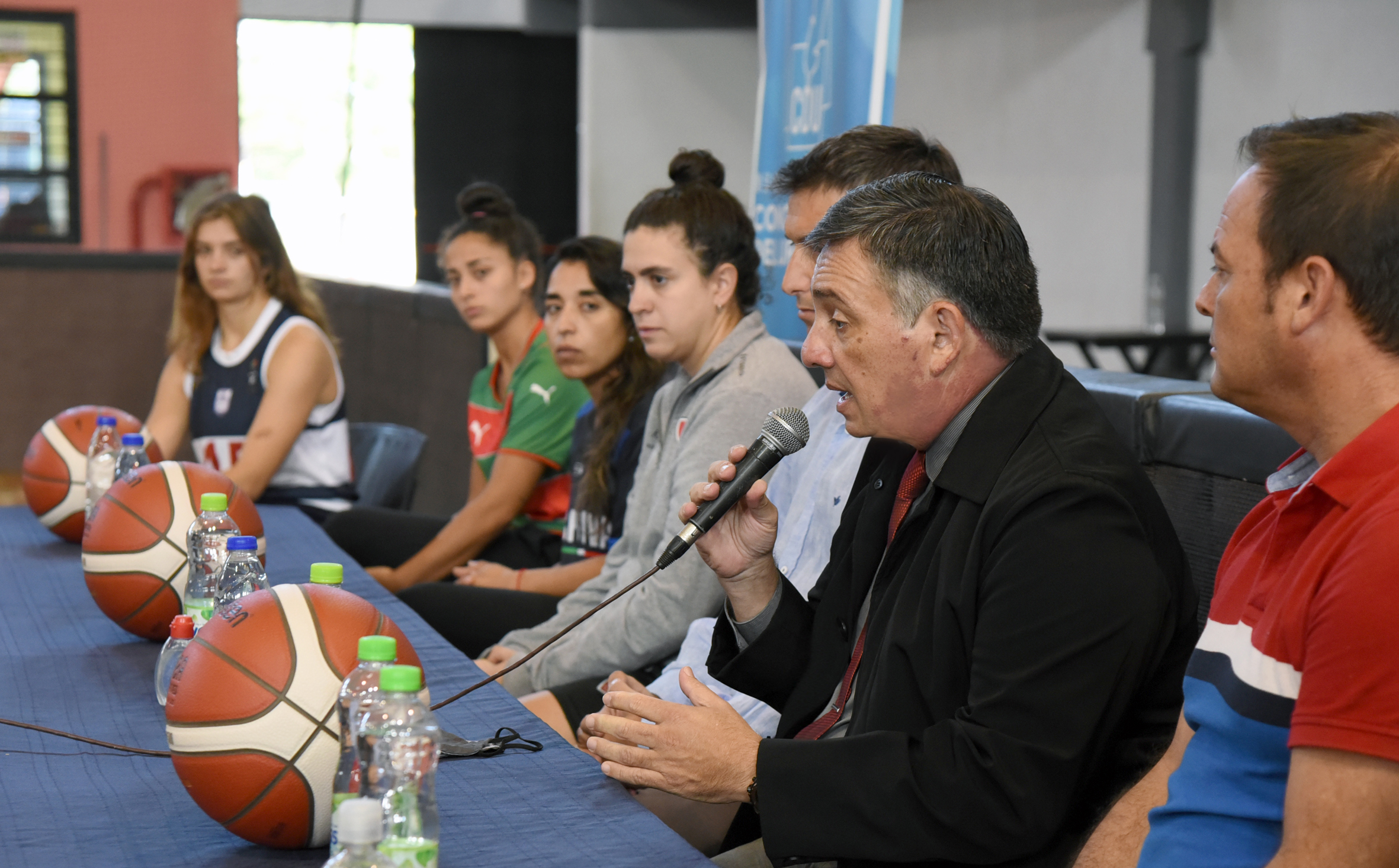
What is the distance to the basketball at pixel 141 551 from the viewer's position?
1.96m

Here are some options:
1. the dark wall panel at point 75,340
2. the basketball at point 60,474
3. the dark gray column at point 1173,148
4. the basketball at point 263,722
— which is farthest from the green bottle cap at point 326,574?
the dark wall panel at point 75,340

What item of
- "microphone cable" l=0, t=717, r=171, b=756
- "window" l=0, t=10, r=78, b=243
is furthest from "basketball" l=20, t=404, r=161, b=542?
"window" l=0, t=10, r=78, b=243

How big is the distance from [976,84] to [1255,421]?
7.15 meters

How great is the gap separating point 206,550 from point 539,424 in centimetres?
126

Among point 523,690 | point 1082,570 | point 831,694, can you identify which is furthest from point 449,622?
point 1082,570

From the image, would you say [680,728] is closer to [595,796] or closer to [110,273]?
[595,796]

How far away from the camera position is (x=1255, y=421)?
5.54 ft

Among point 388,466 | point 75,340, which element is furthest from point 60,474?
point 75,340

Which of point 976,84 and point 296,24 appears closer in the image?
point 976,84

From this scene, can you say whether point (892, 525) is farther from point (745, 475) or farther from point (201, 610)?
point (201, 610)

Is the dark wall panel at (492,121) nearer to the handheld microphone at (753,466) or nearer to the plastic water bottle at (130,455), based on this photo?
the plastic water bottle at (130,455)

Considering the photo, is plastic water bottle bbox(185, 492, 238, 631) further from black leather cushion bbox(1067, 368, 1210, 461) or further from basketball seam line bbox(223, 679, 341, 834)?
black leather cushion bbox(1067, 368, 1210, 461)

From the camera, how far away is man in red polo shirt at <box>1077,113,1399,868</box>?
979 mm

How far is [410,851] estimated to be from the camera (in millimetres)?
1031
